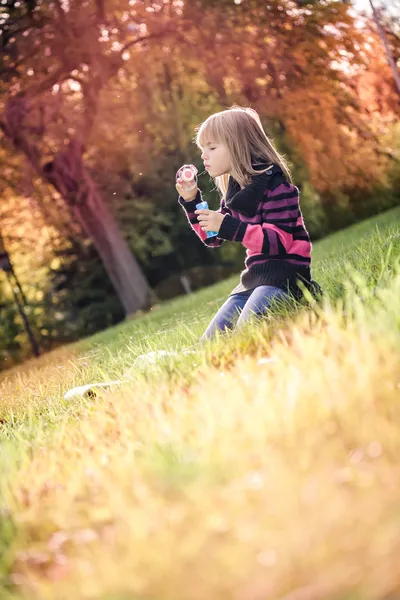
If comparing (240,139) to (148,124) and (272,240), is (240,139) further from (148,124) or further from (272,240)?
(148,124)

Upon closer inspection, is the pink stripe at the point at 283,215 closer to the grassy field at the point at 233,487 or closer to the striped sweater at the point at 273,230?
the striped sweater at the point at 273,230

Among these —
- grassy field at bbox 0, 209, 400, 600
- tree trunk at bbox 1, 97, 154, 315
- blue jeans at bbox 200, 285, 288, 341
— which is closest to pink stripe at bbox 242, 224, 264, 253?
blue jeans at bbox 200, 285, 288, 341

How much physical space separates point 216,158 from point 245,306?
0.85m

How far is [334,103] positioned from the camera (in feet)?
47.9

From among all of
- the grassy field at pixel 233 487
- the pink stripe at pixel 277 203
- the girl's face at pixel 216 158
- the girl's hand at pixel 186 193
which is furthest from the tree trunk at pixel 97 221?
the grassy field at pixel 233 487

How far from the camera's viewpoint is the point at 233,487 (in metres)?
1.83

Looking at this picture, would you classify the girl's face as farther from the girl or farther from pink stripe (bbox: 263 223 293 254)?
pink stripe (bbox: 263 223 293 254)

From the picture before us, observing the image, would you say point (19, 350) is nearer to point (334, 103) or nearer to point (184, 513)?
point (334, 103)

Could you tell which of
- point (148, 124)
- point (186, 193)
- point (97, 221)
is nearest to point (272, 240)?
point (186, 193)

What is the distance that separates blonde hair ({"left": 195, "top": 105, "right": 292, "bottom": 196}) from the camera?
402cm

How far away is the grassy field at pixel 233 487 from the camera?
5.11 ft

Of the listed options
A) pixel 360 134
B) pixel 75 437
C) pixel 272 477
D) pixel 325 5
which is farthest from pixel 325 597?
pixel 360 134

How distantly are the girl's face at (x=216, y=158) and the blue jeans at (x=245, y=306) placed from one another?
70 centimetres

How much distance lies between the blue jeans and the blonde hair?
0.62m
